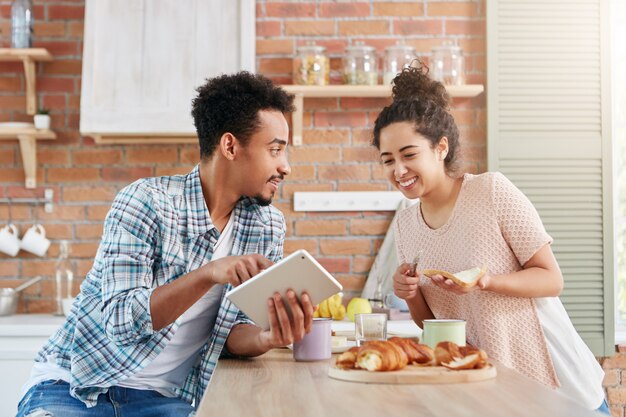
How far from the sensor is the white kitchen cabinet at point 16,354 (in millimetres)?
3266

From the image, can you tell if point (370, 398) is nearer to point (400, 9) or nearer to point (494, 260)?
point (494, 260)

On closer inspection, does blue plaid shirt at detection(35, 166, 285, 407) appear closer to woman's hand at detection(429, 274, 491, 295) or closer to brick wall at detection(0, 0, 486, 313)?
woman's hand at detection(429, 274, 491, 295)

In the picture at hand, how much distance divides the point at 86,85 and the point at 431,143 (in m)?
1.82

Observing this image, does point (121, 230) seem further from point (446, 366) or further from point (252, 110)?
point (446, 366)

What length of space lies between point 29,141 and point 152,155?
0.52 m

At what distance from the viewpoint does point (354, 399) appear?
1363mm

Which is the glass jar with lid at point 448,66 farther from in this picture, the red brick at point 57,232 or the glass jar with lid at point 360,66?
the red brick at point 57,232

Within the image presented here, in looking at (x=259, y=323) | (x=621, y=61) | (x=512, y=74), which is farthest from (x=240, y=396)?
(x=621, y=61)

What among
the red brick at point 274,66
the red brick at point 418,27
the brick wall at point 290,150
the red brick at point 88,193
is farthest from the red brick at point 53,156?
the red brick at point 418,27

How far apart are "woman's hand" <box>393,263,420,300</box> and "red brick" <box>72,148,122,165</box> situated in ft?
6.91

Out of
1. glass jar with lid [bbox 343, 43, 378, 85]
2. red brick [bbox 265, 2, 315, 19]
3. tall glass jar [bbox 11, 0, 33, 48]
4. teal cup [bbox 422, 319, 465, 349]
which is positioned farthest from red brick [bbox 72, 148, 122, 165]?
teal cup [bbox 422, 319, 465, 349]

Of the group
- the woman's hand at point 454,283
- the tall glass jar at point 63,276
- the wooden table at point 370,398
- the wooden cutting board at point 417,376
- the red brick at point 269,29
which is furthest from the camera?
the red brick at point 269,29

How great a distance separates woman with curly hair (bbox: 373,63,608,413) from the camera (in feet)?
6.50

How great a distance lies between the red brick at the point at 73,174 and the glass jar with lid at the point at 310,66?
0.99m
